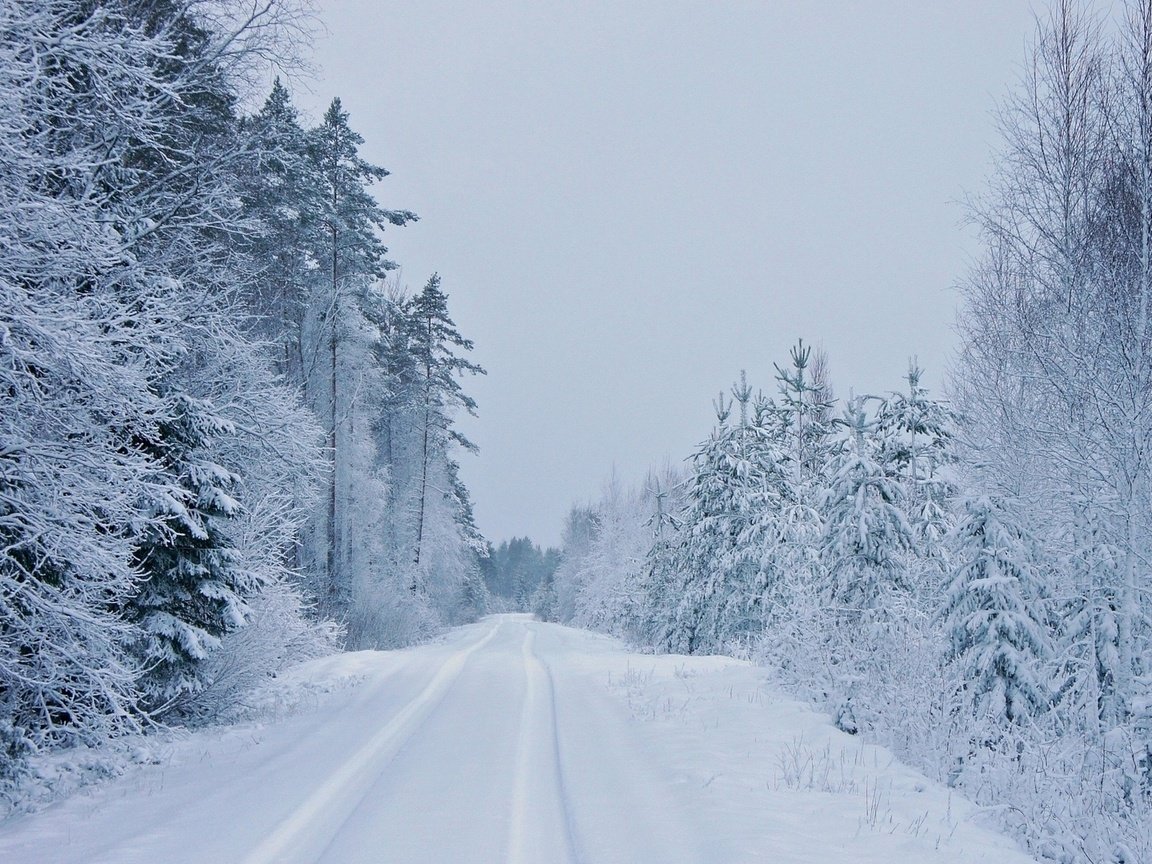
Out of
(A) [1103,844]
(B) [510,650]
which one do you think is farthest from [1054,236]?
(B) [510,650]

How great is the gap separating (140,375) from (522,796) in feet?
16.7

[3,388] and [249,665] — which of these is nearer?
[3,388]

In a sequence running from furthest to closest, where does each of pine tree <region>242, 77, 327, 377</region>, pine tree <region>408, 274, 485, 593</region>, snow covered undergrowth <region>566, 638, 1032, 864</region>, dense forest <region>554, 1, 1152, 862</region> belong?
pine tree <region>408, 274, 485, 593</region>, pine tree <region>242, 77, 327, 377</region>, dense forest <region>554, 1, 1152, 862</region>, snow covered undergrowth <region>566, 638, 1032, 864</region>

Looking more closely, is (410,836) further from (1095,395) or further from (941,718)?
(1095,395)

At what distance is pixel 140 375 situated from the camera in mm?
6504

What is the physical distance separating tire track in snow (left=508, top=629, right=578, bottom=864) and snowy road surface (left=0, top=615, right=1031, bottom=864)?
0.02 meters

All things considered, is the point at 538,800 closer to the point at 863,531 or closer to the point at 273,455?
the point at 273,455

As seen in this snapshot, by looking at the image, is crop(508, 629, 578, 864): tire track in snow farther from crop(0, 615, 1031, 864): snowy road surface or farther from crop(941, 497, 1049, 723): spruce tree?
crop(941, 497, 1049, 723): spruce tree

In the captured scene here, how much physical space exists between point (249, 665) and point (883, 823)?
28.7 feet

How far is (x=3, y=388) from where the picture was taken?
5613 mm

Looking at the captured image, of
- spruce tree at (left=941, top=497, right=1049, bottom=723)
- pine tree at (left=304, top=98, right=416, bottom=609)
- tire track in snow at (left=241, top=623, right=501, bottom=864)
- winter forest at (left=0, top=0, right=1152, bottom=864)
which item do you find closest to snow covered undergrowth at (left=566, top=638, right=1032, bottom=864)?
winter forest at (left=0, top=0, right=1152, bottom=864)

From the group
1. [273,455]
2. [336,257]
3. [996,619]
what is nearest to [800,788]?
[996,619]

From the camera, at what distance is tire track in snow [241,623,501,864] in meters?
4.95

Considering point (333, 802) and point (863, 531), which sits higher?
point (863, 531)
